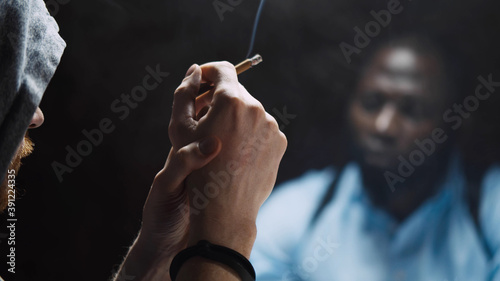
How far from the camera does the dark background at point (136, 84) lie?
138 cm

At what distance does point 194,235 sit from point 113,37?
1014 mm

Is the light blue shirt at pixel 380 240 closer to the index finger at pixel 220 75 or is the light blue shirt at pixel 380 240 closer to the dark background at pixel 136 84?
the dark background at pixel 136 84

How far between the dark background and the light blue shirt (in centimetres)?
17

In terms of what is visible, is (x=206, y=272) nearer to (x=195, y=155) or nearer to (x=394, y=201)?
(x=195, y=155)

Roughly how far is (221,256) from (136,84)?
0.98 metres

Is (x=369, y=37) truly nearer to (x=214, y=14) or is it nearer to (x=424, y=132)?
(x=424, y=132)

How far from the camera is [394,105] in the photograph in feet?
4.45

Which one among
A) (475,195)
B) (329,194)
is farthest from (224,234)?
(475,195)

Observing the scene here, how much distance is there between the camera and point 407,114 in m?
1.35

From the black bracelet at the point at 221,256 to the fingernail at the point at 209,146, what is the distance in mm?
135

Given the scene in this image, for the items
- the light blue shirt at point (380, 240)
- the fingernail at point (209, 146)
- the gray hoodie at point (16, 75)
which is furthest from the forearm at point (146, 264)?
the light blue shirt at point (380, 240)

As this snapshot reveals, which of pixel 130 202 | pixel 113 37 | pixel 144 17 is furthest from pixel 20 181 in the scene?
pixel 144 17

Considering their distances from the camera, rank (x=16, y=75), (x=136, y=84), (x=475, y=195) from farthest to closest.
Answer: (x=136, y=84)
(x=475, y=195)
(x=16, y=75)

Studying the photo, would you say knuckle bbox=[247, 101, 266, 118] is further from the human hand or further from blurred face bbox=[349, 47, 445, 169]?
blurred face bbox=[349, 47, 445, 169]
